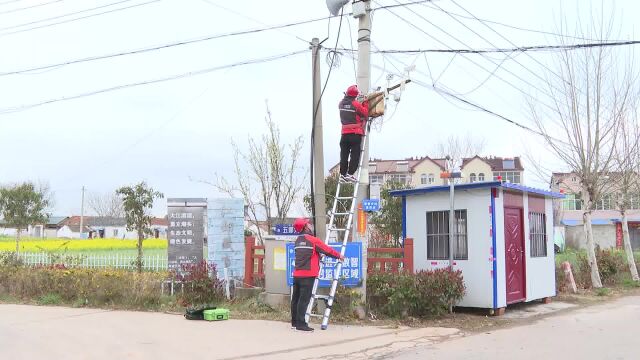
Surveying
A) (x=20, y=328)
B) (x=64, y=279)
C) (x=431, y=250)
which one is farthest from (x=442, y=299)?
(x=64, y=279)

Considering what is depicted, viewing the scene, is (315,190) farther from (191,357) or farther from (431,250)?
(191,357)

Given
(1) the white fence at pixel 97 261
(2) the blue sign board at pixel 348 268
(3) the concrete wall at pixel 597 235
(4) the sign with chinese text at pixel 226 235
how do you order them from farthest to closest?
1. (3) the concrete wall at pixel 597 235
2. (1) the white fence at pixel 97 261
3. (4) the sign with chinese text at pixel 226 235
4. (2) the blue sign board at pixel 348 268

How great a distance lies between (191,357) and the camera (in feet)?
26.5

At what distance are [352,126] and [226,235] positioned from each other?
201 inches

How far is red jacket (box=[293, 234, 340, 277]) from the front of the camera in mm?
9672

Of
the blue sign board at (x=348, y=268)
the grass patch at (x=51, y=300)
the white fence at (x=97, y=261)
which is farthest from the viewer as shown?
the white fence at (x=97, y=261)

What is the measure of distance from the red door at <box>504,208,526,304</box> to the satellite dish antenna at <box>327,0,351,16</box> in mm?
5492

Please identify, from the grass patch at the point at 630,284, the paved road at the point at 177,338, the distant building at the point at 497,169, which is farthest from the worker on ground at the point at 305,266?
the distant building at the point at 497,169

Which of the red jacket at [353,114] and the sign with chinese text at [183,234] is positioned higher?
the red jacket at [353,114]

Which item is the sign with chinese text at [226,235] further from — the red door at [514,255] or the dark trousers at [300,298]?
the red door at [514,255]

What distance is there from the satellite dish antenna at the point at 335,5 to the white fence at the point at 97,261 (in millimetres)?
9684

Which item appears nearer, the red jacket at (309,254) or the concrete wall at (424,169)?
the red jacket at (309,254)

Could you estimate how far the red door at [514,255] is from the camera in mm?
12742

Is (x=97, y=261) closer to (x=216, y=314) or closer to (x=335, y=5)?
(x=216, y=314)
